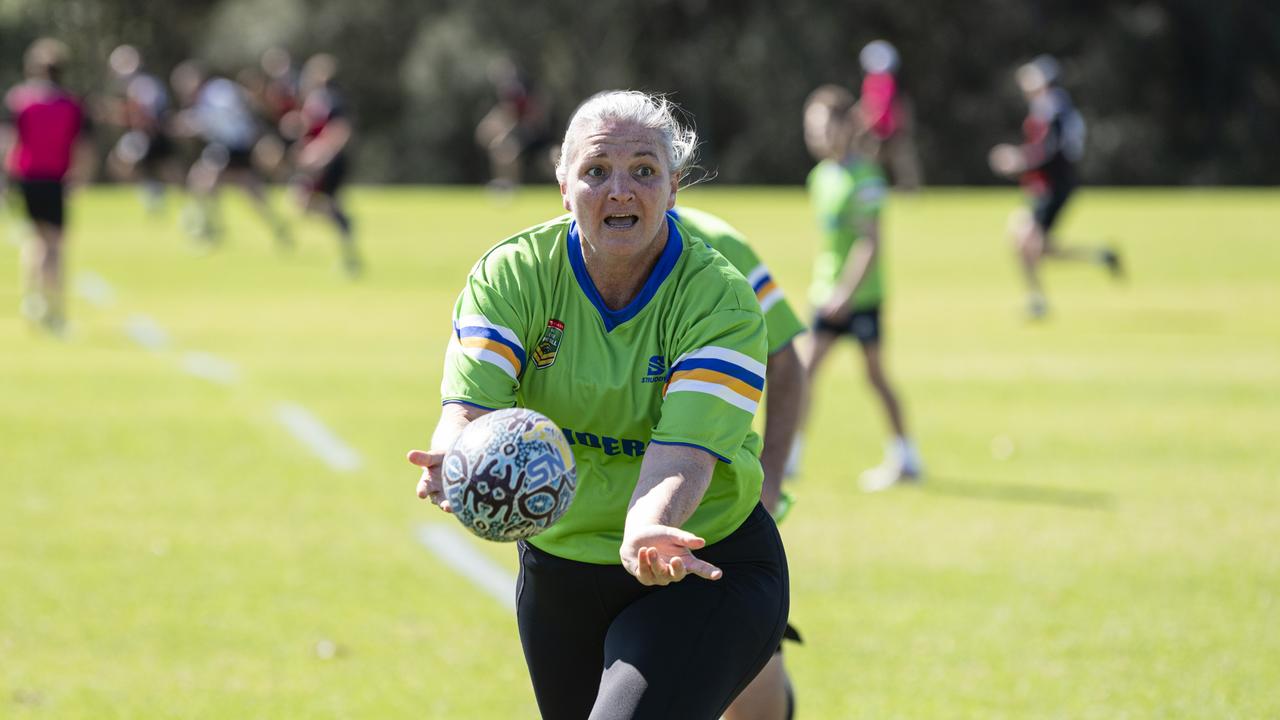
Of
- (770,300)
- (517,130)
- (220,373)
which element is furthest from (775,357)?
(517,130)

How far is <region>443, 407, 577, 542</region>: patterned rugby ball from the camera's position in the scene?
3.83 meters

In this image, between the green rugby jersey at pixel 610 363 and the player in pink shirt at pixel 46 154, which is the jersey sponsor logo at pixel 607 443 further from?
the player in pink shirt at pixel 46 154

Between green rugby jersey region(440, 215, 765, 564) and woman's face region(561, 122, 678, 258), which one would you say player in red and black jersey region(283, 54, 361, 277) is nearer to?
green rugby jersey region(440, 215, 765, 564)

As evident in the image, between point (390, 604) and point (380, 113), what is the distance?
5094 cm

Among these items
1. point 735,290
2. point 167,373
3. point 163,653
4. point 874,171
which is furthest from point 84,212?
point 735,290

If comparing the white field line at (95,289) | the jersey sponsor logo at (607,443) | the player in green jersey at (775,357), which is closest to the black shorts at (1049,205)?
the white field line at (95,289)

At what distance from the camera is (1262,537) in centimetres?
947

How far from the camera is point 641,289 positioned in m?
4.16

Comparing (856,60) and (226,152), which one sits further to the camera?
(856,60)

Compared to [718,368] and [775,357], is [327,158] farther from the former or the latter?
[718,368]

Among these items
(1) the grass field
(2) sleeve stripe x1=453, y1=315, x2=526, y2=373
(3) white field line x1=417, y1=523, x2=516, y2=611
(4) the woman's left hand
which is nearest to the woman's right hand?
(2) sleeve stripe x1=453, y1=315, x2=526, y2=373

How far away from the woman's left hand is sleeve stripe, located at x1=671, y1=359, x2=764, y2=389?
44 cm

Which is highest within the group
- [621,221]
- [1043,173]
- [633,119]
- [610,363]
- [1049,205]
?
[633,119]

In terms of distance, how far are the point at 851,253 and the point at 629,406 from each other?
6795mm
